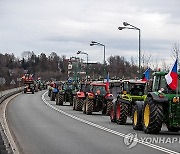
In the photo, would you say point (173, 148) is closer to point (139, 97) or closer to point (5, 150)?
point (5, 150)

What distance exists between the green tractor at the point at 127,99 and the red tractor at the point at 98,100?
6.39 m

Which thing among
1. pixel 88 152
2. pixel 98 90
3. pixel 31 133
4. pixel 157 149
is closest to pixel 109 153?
pixel 88 152

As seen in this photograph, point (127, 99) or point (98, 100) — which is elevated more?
point (127, 99)

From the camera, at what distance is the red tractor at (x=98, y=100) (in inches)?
1220

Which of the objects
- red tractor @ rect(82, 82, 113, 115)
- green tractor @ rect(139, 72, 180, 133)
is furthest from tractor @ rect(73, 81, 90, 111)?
green tractor @ rect(139, 72, 180, 133)

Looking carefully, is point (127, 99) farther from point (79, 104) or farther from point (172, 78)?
point (79, 104)

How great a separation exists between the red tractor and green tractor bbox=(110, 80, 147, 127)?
252 inches

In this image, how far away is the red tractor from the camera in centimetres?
3098

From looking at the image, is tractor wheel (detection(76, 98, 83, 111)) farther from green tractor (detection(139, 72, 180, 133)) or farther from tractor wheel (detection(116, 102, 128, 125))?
green tractor (detection(139, 72, 180, 133))

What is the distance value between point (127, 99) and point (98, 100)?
29.2ft

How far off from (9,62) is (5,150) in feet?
570

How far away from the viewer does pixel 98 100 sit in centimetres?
3134

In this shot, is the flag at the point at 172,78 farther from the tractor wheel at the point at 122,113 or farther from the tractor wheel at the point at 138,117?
the tractor wheel at the point at 122,113

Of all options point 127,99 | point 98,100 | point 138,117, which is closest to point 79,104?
point 98,100
